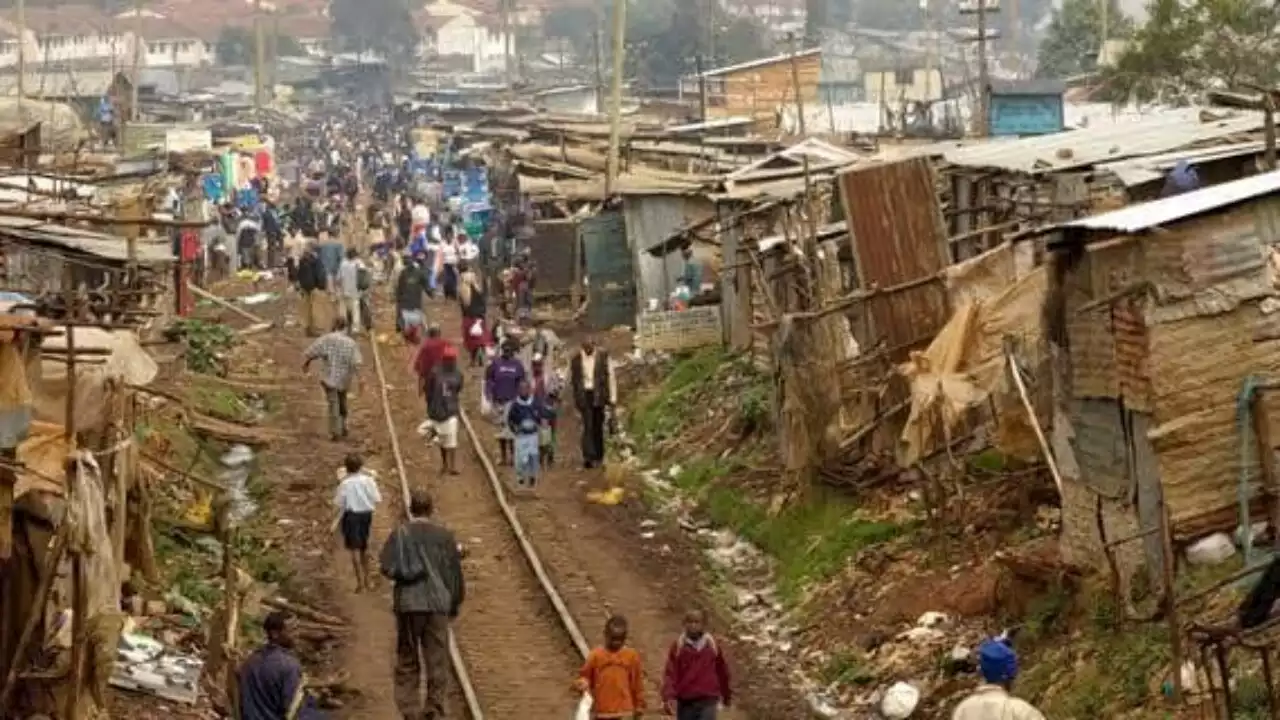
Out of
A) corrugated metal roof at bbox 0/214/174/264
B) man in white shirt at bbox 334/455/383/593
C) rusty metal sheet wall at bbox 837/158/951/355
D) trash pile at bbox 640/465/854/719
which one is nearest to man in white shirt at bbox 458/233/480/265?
trash pile at bbox 640/465/854/719

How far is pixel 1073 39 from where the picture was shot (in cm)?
7062

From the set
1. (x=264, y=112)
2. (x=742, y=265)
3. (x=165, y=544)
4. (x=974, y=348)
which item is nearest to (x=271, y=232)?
(x=742, y=265)

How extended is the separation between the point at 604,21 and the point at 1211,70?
94708 mm

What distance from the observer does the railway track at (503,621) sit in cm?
1545

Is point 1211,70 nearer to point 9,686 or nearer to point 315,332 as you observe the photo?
point 315,332

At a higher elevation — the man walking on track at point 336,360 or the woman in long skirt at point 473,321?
the man walking on track at point 336,360

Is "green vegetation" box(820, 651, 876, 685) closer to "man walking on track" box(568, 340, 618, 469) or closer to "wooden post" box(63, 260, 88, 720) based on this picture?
"wooden post" box(63, 260, 88, 720)

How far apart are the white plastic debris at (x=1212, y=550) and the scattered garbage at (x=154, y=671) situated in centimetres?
587

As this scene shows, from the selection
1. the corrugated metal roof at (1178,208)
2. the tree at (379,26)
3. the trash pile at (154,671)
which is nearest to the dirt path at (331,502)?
the trash pile at (154,671)

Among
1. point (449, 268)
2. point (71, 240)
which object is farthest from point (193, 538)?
point (449, 268)

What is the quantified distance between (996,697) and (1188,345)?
14.9 ft

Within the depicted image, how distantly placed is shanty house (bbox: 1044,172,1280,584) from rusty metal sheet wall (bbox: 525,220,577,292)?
74.5ft

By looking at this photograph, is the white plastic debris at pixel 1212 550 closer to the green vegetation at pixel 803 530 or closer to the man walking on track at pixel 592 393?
the green vegetation at pixel 803 530

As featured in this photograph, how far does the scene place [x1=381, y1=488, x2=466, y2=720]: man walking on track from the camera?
44.0 ft
